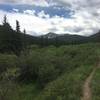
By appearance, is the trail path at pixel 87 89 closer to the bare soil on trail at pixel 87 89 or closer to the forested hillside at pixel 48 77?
the bare soil on trail at pixel 87 89

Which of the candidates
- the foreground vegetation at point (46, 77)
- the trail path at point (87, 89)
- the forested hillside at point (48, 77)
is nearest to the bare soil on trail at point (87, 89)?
the trail path at point (87, 89)

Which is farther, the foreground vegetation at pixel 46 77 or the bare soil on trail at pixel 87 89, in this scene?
the foreground vegetation at pixel 46 77

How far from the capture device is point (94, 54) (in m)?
58.8

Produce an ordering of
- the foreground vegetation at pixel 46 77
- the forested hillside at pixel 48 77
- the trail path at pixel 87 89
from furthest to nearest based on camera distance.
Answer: the foreground vegetation at pixel 46 77, the forested hillside at pixel 48 77, the trail path at pixel 87 89

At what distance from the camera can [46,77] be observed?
50719mm

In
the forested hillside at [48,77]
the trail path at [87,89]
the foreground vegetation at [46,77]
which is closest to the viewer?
the trail path at [87,89]

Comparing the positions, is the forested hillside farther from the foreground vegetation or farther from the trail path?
the trail path

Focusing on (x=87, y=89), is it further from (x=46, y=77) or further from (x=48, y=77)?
(x=46, y=77)

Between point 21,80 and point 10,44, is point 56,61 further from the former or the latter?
point 10,44

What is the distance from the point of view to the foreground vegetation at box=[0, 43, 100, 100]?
37.9 m

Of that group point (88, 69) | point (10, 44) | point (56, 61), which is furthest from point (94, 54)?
point (10, 44)

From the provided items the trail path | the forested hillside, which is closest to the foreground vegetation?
the forested hillside

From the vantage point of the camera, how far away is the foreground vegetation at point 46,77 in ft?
124

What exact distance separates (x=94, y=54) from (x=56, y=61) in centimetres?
811
